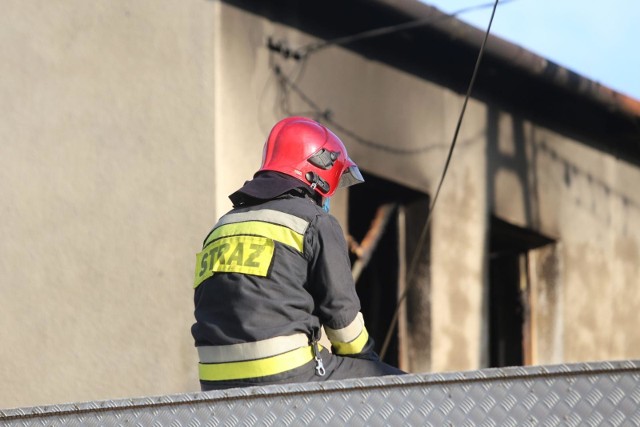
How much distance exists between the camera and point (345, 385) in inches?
182

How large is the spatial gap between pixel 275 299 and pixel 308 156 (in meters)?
0.79

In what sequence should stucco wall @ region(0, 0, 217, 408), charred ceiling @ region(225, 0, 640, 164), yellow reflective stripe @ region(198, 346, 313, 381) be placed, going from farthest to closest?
charred ceiling @ region(225, 0, 640, 164)
stucco wall @ region(0, 0, 217, 408)
yellow reflective stripe @ region(198, 346, 313, 381)

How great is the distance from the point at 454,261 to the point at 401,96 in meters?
1.33

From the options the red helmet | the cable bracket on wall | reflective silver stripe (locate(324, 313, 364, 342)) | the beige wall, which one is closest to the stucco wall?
the beige wall

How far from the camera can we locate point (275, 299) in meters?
5.67

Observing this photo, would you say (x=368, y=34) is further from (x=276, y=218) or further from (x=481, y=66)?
(x=276, y=218)

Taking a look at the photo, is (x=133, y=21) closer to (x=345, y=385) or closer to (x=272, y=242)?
(x=272, y=242)

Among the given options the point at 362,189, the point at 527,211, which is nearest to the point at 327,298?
the point at 362,189

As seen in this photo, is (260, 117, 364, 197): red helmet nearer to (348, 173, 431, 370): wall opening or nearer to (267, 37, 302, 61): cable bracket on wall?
(267, 37, 302, 61): cable bracket on wall

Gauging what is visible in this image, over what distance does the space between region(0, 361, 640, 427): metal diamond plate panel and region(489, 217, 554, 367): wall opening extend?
25.8 ft

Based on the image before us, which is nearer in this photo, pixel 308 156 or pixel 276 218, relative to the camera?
pixel 276 218

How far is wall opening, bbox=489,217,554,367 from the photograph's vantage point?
41.1 feet

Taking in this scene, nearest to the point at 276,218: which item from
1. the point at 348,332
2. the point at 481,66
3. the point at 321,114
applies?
the point at 348,332

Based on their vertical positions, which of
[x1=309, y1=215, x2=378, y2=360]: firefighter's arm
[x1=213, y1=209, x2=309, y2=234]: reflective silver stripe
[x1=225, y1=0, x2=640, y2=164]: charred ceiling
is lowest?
[x1=309, y1=215, x2=378, y2=360]: firefighter's arm
